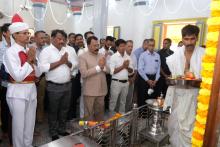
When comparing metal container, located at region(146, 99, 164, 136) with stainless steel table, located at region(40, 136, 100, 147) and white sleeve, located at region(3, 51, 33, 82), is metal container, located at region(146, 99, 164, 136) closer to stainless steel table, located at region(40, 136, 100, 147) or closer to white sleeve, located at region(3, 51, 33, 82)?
stainless steel table, located at region(40, 136, 100, 147)

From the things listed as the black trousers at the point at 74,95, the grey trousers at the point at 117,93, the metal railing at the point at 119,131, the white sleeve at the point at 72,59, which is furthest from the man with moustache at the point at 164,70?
the white sleeve at the point at 72,59

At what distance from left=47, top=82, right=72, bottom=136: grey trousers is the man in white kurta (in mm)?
1423

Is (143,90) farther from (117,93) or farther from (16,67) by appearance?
(16,67)

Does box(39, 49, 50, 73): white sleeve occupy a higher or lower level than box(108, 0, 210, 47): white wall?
lower

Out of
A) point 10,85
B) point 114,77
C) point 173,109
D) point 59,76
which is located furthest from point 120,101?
point 10,85

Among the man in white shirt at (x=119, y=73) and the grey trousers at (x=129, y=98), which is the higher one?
the man in white shirt at (x=119, y=73)

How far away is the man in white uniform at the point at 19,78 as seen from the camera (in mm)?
2148

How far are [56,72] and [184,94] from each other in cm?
165

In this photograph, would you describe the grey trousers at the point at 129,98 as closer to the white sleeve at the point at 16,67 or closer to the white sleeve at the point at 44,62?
the white sleeve at the point at 44,62

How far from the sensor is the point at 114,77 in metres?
3.54

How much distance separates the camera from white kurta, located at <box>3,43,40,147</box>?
7.03 ft

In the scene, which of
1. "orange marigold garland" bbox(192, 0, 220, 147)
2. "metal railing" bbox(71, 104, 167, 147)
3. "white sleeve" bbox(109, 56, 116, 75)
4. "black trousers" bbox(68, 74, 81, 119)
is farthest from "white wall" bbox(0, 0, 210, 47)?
"orange marigold garland" bbox(192, 0, 220, 147)

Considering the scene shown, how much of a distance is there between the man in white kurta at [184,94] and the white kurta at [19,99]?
5.14 feet

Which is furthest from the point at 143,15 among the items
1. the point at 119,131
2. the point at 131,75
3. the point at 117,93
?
the point at 119,131
